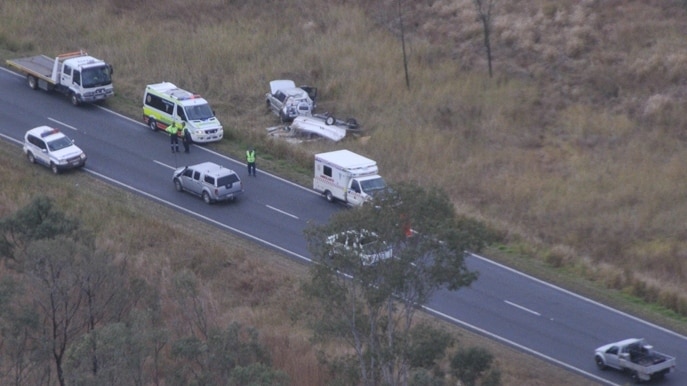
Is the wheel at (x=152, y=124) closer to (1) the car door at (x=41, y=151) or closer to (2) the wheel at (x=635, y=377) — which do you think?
(1) the car door at (x=41, y=151)

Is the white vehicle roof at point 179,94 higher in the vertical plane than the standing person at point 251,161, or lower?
higher

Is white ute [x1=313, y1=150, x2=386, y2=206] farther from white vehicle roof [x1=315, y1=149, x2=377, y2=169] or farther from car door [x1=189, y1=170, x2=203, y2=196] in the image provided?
car door [x1=189, y1=170, x2=203, y2=196]

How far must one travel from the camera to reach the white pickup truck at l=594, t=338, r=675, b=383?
28.8m

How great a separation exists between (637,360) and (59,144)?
22260 millimetres

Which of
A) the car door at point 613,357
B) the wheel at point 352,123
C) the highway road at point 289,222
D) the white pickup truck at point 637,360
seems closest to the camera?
the white pickup truck at point 637,360

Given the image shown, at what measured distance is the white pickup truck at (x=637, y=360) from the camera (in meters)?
28.8

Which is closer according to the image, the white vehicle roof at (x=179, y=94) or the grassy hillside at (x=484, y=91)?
the grassy hillside at (x=484, y=91)

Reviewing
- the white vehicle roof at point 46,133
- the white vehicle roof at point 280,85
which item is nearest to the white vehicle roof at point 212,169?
the white vehicle roof at point 46,133

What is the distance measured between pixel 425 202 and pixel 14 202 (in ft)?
61.8

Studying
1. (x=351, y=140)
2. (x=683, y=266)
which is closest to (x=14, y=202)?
(x=351, y=140)

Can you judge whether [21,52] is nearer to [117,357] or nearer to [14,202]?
[14,202]

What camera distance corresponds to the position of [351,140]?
44.8 m

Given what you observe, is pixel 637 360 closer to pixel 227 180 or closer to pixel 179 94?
pixel 227 180

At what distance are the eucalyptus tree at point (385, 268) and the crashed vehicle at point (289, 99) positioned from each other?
22210 mm
